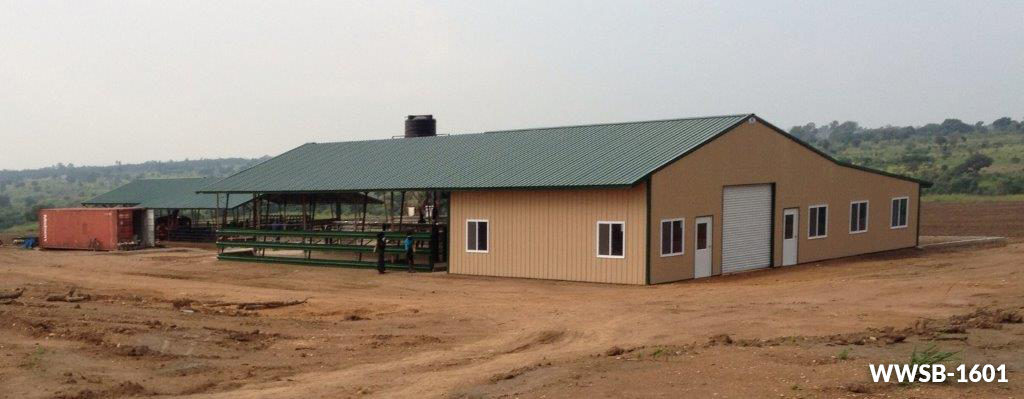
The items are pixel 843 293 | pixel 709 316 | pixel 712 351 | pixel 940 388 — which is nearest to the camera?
pixel 940 388

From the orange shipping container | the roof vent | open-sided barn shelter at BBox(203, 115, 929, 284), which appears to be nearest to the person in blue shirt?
open-sided barn shelter at BBox(203, 115, 929, 284)

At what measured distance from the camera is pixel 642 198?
25.8 m

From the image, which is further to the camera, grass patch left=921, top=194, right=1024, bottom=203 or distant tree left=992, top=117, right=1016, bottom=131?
distant tree left=992, top=117, right=1016, bottom=131

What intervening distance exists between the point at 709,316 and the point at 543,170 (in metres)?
11.7

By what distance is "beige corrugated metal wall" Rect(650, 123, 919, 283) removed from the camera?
86.9ft

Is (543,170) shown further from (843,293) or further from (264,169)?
(264,169)

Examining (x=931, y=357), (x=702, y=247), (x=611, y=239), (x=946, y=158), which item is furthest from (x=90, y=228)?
(x=946, y=158)

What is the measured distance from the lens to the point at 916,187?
37.4 meters

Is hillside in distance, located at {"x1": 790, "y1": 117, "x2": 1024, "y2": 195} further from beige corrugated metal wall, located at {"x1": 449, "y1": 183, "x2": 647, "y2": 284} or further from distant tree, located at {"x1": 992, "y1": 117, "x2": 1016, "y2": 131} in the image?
beige corrugated metal wall, located at {"x1": 449, "y1": 183, "x2": 647, "y2": 284}

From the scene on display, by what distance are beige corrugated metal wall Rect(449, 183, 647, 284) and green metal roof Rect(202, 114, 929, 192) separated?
522 mm

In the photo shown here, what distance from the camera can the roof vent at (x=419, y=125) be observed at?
44.1 metres

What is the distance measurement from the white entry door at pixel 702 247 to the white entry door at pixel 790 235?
3.96 m

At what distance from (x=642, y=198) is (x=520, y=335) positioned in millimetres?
9382

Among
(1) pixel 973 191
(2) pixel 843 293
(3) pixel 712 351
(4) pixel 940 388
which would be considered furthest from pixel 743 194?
(1) pixel 973 191
